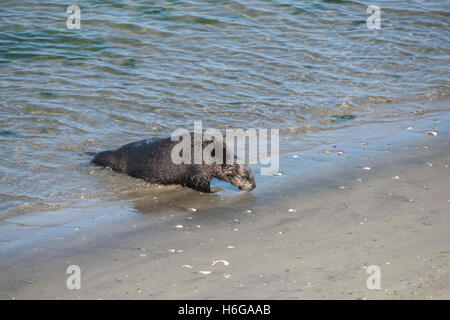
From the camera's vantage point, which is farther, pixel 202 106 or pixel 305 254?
pixel 202 106

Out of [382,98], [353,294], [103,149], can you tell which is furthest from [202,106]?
[353,294]

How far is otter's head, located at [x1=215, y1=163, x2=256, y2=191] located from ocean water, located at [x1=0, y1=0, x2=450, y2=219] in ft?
3.53

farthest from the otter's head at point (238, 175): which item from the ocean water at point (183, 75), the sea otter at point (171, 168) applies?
the ocean water at point (183, 75)

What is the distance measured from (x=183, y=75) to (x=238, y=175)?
4854mm

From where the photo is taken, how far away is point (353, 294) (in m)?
5.10

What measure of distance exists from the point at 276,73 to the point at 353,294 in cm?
788

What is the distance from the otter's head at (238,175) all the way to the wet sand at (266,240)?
0.46 ft

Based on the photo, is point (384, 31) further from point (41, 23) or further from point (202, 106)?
point (41, 23)

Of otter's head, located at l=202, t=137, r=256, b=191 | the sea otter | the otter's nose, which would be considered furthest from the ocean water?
the otter's nose

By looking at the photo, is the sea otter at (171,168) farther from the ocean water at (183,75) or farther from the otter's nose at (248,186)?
the ocean water at (183,75)

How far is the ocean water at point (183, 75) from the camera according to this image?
8.99 meters

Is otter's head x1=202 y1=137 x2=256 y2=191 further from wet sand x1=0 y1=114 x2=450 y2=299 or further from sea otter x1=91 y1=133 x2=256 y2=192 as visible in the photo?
wet sand x1=0 y1=114 x2=450 y2=299

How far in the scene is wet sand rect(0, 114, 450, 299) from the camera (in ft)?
17.3

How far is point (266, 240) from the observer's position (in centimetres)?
622
